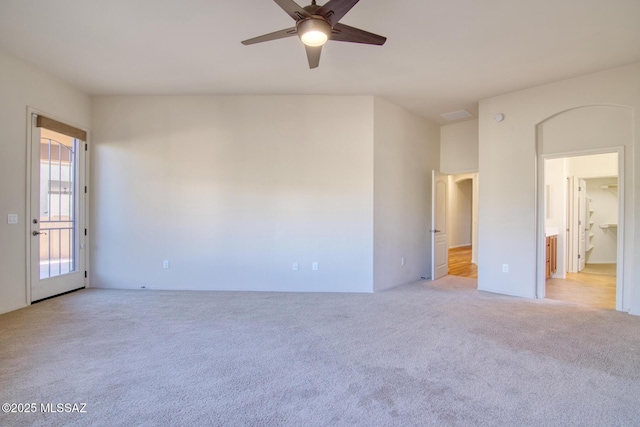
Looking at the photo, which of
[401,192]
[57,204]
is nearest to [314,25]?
[401,192]

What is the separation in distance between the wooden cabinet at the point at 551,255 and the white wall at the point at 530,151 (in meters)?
1.54

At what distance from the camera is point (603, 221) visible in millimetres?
7133

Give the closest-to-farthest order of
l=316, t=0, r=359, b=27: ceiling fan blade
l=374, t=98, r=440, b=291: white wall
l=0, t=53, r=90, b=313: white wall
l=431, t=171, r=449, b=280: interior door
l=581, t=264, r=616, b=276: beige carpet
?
1. l=316, t=0, r=359, b=27: ceiling fan blade
2. l=0, t=53, r=90, b=313: white wall
3. l=374, t=98, r=440, b=291: white wall
4. l=431, t=171, r=449, b=280: interior door
5. l=581, t=264, r=616, b=276: beige carpet

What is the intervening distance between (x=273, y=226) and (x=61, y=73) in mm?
3382

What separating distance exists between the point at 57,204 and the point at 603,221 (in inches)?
415

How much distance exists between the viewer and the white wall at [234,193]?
15.3 feet

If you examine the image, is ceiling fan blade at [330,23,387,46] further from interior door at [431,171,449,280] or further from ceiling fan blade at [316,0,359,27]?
interior door at [431,171,449,280]

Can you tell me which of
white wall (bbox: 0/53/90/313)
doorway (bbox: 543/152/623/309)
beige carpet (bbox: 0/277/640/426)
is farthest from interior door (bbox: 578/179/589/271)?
white wall (bbox: 0/53/90/313)

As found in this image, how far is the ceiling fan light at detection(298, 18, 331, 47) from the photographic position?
211 cm

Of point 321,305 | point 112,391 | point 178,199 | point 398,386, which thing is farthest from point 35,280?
point 398,386

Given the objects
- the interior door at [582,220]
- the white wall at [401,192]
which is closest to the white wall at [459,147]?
the white wall at [401,192]

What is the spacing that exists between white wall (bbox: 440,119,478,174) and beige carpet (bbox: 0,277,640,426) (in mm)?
2804

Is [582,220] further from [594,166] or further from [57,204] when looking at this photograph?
[57,204]

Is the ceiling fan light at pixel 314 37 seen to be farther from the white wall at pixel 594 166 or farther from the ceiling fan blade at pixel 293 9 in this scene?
the white wall at pixel 594 166
